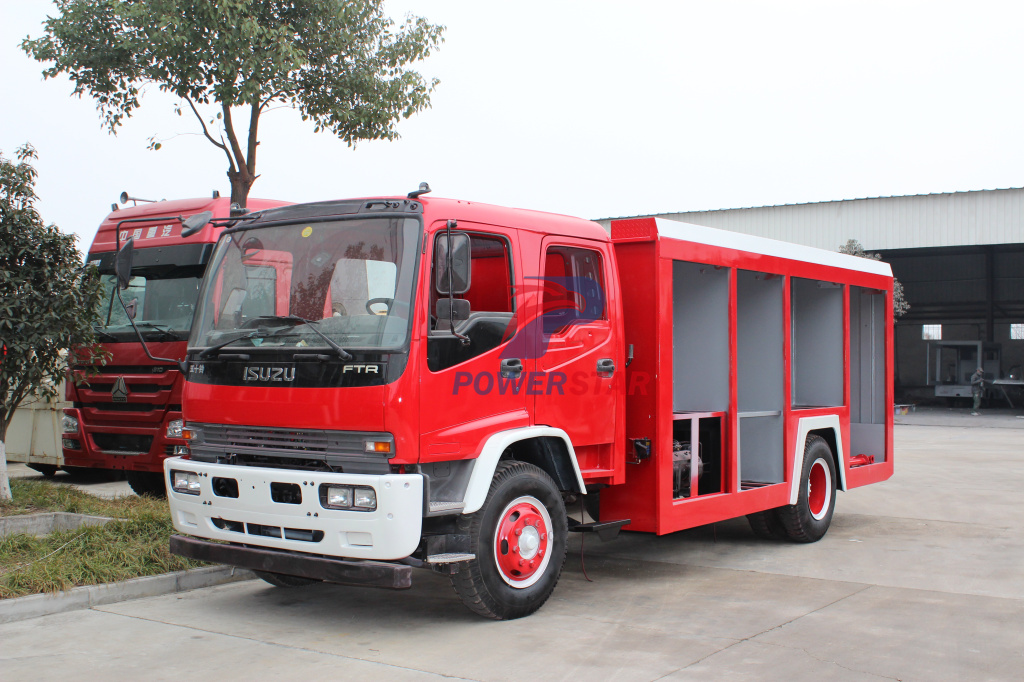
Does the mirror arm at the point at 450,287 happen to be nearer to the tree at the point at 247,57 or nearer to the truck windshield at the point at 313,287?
the truck windshield at the point at 313,287

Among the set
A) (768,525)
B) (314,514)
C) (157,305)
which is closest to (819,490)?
(768,525)

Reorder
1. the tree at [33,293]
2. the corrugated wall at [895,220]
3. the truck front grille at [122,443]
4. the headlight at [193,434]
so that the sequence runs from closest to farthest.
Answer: the headlight at [193,434]
the tree at [33,293]
the truck front grille at [122,443]
the corrugated wall at [895,220]

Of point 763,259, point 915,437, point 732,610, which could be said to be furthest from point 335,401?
point 915,437

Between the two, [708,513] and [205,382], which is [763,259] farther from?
[205,382]

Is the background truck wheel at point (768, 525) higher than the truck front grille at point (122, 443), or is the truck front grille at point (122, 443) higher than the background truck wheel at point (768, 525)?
the truck front grille at point (122, 443)

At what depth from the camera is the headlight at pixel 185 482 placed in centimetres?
599

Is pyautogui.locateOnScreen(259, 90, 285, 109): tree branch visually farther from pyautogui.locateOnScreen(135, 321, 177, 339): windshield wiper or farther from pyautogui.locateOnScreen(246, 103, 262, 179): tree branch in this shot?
pyautogui.locateOnScreen(135, 321, 177, 339): windshield wiper

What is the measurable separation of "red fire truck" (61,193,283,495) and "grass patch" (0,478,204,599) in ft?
4.10

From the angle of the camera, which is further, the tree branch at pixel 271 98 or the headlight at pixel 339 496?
the tree branch at pixel 271 98

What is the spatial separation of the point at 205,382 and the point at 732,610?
3.61 meters

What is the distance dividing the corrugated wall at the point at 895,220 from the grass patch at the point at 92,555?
24590 mm

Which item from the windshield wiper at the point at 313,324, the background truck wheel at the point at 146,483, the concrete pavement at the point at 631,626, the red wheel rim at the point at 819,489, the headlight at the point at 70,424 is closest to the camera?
the concrete pavement at the point at 631,626

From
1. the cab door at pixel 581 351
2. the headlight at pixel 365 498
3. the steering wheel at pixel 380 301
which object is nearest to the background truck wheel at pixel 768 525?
the cab door at pixel 581 351

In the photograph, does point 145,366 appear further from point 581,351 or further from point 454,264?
point 454,264
